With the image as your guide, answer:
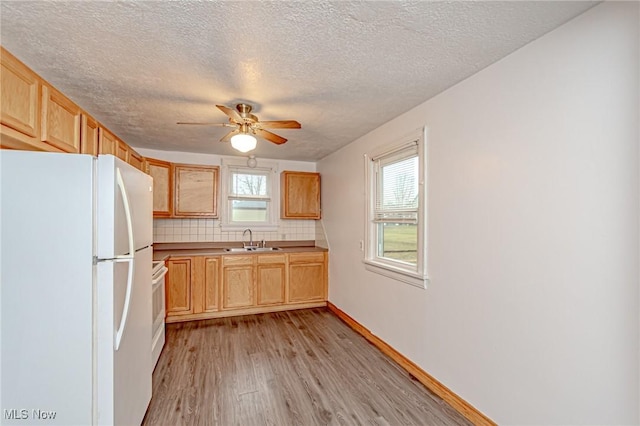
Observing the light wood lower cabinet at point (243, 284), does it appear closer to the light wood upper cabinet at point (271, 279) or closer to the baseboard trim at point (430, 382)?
the light wood upper cabinet at point (271, 279)

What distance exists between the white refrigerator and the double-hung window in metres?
3.03

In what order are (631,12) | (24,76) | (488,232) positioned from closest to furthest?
(631,12) → (24,76) → (488,232)

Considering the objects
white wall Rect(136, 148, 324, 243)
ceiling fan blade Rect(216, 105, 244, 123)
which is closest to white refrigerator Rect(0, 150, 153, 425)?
ceiling fan blade Rect(216, 105, 244, 123)

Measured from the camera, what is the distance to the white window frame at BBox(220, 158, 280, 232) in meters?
4.39

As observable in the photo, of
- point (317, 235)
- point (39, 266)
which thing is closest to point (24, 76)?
point (39, 266)

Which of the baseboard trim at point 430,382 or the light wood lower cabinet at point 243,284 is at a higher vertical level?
the light wood lower cabinet at point 243,284

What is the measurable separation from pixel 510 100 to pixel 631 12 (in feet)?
1.83

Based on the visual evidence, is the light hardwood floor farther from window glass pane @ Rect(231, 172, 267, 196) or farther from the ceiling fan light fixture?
window glass pane @ Rect(231, 172, 267, 196)

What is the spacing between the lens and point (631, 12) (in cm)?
120

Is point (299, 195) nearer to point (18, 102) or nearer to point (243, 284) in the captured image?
point (243, 284)

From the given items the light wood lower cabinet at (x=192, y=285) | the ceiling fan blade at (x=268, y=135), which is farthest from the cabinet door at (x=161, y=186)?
the ceiling fan blade at (x=268, y=135)

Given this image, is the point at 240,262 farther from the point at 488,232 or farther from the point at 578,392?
the point at 578,392

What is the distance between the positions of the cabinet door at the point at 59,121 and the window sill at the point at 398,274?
2.75 meters

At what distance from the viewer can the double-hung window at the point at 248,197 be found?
4.44 meters
